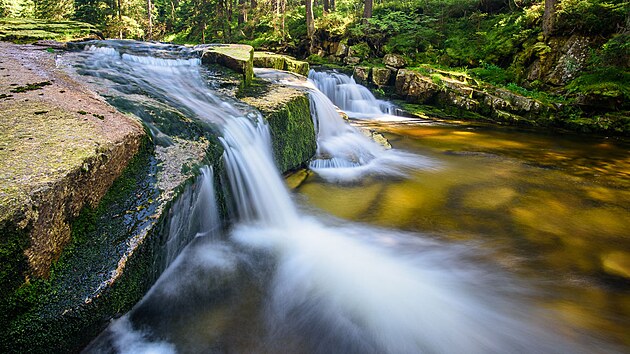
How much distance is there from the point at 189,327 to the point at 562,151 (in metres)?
8.74

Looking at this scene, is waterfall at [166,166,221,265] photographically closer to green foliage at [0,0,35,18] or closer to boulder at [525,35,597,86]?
boulder at [525,35,597,86]

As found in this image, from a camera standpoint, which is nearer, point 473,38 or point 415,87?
point 415,87

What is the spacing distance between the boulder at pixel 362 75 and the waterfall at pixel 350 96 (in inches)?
22.5

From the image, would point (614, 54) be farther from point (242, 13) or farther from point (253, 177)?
point (242, 13)

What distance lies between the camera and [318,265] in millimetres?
3490

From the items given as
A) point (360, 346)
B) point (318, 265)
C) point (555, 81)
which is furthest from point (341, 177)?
point (555, 81)

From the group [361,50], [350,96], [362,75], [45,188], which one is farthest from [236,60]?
[361,50]

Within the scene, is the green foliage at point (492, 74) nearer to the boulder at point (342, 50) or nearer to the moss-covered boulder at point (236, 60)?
the boulder at point (342, 50)

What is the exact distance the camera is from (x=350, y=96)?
1280 cm

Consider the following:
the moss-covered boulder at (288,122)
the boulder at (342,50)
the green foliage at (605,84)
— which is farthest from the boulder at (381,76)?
the moss-covered boulder at (288,122)

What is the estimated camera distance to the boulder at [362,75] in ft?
45.8

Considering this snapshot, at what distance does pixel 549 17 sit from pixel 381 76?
590 cm

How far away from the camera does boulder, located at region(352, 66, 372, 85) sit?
13969 mm

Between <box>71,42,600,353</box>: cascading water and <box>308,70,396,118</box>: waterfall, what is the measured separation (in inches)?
335
